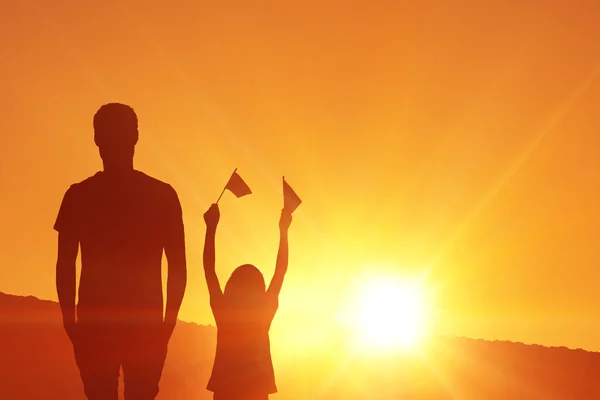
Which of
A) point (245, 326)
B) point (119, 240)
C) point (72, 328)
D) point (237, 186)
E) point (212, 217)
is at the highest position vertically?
point (237, 186)

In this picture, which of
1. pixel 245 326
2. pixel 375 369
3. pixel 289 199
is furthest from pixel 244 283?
pixel 375 369

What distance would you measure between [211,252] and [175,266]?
1.25 m

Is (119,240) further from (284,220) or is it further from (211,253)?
(284,220)

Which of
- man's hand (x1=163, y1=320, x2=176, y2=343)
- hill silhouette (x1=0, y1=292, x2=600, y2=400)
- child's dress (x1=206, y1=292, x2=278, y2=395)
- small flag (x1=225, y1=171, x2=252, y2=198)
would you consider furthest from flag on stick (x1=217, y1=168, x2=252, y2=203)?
hill silhouette (x1=0, y1=292, x2=600, y2=400)

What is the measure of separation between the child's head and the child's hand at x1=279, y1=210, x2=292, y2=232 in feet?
1.82

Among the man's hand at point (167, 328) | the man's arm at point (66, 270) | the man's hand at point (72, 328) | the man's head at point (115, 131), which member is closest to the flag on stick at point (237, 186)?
the man's head at point (115, 131)

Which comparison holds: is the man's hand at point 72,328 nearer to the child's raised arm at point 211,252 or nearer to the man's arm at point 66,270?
the man's arm at point 66,270

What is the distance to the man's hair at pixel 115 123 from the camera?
8367 mm

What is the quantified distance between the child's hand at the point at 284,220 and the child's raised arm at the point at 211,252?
0.85 m

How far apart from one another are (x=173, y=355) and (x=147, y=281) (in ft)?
224

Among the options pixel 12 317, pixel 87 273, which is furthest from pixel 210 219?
pixel 12 317

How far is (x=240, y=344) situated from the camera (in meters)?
10.1

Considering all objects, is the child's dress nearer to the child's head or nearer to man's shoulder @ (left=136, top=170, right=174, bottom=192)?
the child's head

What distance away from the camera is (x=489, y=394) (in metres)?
69.9
